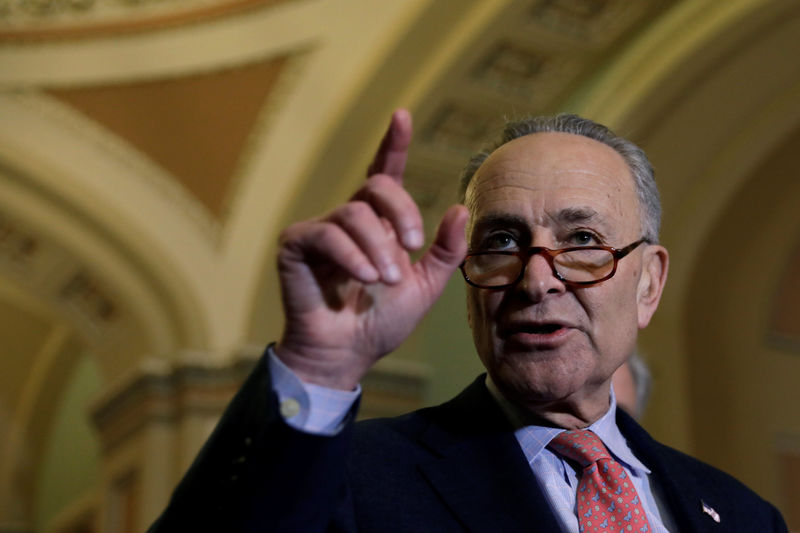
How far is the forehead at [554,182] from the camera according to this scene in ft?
5.36

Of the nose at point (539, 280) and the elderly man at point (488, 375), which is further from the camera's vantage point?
the nose at point (539, 280)

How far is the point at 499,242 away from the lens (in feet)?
5.44

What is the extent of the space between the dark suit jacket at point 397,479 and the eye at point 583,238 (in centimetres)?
26

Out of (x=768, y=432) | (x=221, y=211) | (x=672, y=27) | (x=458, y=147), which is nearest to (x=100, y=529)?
(x=221, y=211)

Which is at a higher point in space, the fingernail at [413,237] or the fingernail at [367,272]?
the fingernail at [413,237]

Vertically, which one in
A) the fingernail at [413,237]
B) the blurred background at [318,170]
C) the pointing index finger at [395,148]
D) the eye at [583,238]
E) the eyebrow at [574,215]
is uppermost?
the pointing index finger at [395,148]

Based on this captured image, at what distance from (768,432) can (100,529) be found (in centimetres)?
447

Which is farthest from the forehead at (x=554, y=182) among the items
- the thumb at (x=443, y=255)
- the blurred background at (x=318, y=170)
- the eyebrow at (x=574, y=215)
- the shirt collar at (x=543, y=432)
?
the blurred background at (x=318, y=170)

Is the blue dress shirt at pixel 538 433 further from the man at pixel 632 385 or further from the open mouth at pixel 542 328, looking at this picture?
the man at pixel 632 385

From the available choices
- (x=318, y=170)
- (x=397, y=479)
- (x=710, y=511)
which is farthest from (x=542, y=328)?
(x=318, y=170)

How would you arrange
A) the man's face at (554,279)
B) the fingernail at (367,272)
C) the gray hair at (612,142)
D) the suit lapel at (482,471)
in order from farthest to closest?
the gray hair at (612,142) → the man's face at (554,279) → the suit lapel at (482,471) → the fingernail at (367,272)

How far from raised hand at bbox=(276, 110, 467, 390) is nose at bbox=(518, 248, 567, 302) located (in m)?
0.28

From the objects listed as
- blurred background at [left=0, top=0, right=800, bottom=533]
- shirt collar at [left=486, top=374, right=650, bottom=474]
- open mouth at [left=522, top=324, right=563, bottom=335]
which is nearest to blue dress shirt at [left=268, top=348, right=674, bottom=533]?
shirt collar at [left=486, top=374, right=650, bottom=474]

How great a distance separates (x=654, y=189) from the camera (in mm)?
1831
